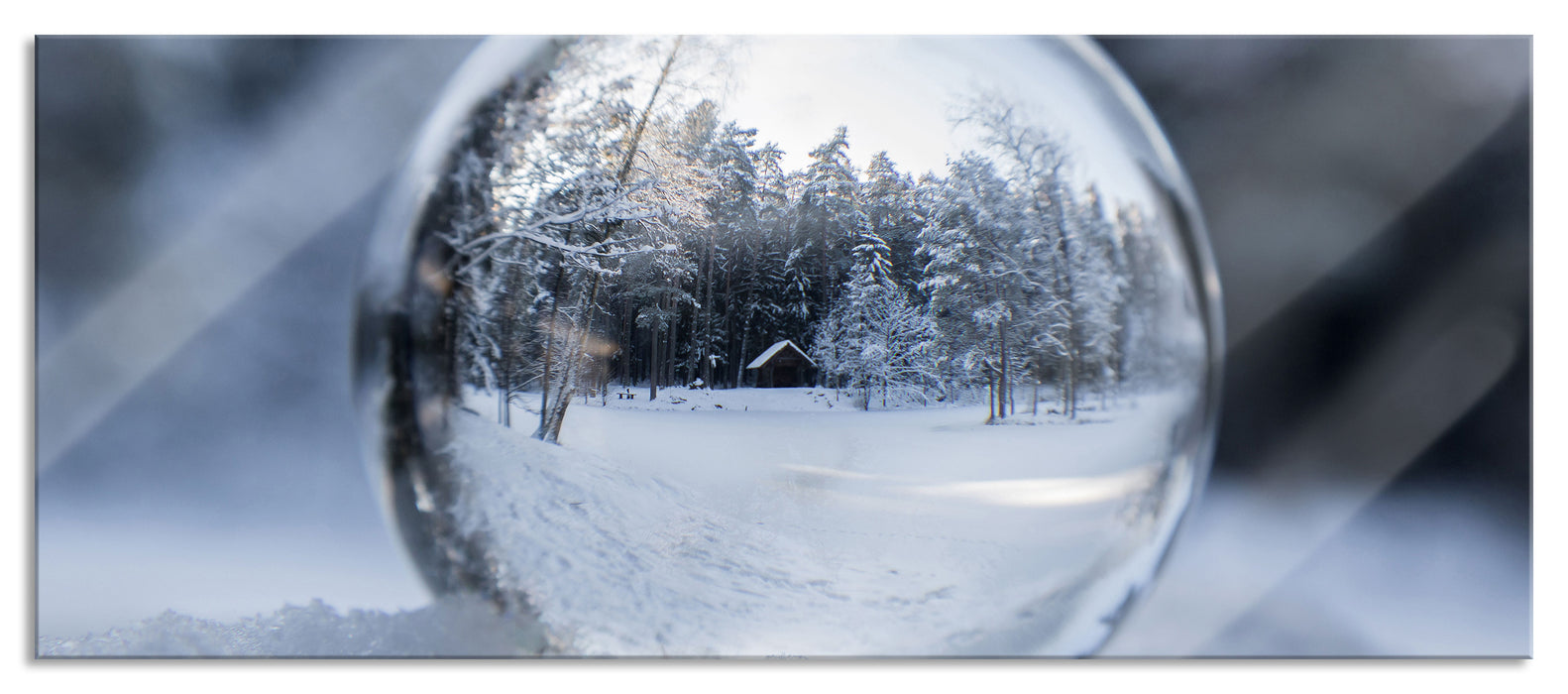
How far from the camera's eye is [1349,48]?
7.40 feet

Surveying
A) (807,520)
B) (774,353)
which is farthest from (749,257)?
(807,520)

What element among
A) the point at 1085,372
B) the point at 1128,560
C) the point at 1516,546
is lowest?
the point at 1516,546

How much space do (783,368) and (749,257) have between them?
0.17 meters

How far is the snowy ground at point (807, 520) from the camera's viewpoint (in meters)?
0.88

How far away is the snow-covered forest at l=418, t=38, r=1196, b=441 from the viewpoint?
88 cm

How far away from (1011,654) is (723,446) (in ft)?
1.63

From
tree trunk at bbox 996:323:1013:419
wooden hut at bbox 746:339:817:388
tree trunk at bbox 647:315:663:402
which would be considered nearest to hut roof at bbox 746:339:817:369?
wooden hut at bbox 746:339:817:388

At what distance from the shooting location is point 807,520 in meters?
0.95

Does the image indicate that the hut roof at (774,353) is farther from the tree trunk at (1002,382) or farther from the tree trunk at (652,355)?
the tree trunk at (1002,382)

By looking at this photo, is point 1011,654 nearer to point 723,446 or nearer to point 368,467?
point 723,446

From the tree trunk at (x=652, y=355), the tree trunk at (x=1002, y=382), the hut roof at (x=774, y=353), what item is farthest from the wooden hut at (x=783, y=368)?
the tree trunk at (x=1002, y=382)

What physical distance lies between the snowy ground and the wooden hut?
2cm

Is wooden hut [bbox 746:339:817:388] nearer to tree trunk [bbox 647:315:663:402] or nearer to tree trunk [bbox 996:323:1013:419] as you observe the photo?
tree trunk [bbox 647:315:663:402]

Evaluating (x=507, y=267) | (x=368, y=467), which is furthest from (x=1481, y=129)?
(x=368, y=467)
